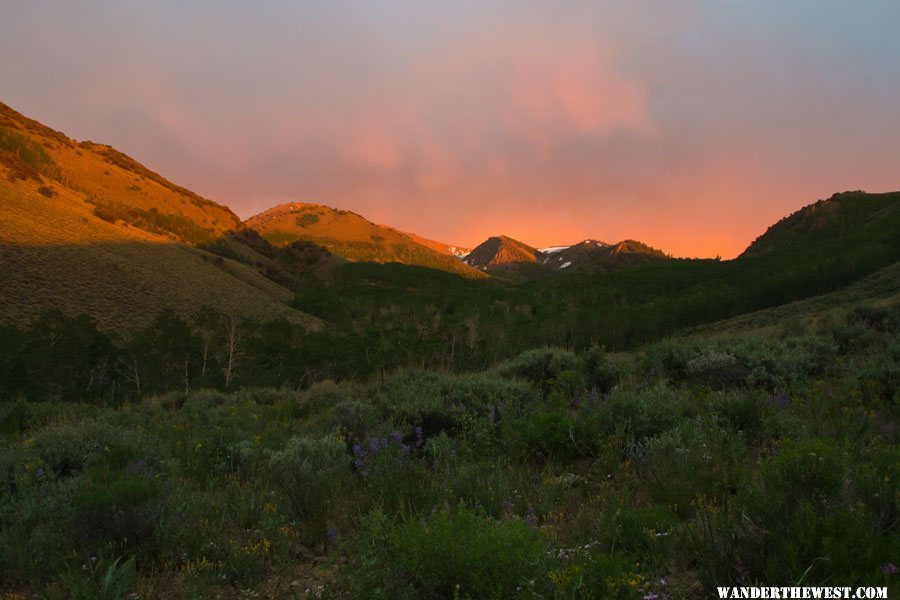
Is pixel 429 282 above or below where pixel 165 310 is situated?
above

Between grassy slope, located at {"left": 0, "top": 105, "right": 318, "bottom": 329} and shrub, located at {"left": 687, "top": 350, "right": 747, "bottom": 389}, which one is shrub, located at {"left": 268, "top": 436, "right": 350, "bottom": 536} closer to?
shrub, located at {"left": 687, "top": 350, "right": 747, "bottom": 389}

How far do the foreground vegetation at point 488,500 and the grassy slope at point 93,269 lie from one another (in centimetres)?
3731

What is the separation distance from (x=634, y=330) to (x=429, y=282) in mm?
73836

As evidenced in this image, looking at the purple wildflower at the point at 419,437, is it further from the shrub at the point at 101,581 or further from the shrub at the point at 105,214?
the shrub at the point at 105,214

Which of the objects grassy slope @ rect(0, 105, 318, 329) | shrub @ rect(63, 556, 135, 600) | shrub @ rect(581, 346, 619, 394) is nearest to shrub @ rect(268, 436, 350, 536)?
shrub @ rect(63, 556, 135, 600)

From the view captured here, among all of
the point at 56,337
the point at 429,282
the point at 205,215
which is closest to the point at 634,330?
the point at 56,337

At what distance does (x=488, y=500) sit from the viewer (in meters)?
4.16

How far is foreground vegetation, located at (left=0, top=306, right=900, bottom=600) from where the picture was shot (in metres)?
2.66

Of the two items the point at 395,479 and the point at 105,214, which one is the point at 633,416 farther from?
the point at 105,214

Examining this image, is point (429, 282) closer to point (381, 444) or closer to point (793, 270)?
point (793, 270)

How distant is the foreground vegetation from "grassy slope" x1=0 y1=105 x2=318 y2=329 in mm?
37309

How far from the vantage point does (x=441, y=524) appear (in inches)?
116

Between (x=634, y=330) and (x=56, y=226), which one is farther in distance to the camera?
(x=634, y=330)

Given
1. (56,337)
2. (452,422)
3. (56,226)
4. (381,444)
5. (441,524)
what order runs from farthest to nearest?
(56,226)
(56,337)
(452,422)
(381,444)
(441,524)
